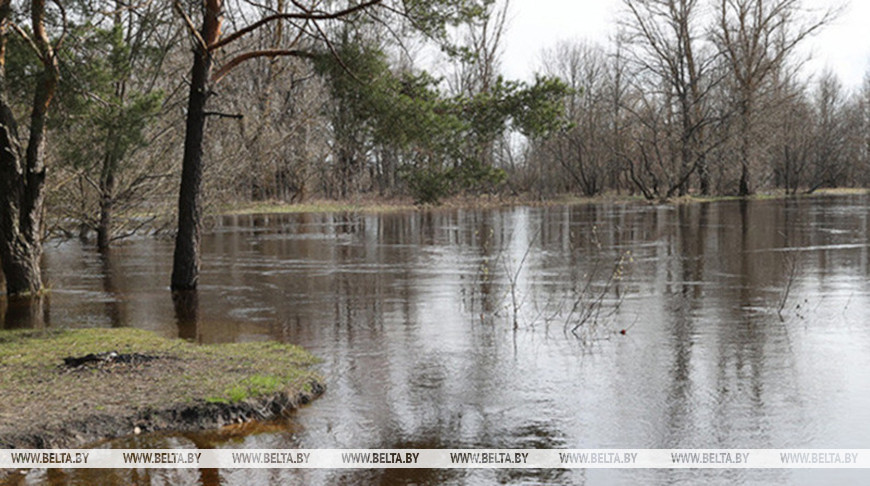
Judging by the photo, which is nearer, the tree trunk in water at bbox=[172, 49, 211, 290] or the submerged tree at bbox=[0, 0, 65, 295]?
the submerged tree at bbox=[0, 0, 65, 295]

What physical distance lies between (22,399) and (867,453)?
24.6 feet

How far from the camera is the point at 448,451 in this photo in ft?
22.9

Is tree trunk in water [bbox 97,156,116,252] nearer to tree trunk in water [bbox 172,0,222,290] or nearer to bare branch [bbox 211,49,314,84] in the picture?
tree trunk in water [bbox 172,0,222,290]

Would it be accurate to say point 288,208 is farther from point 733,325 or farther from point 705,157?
point 733,325

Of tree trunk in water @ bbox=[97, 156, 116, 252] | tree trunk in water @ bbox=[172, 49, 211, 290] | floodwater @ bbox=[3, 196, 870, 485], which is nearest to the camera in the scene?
floodwater @ bbox=[3, 196, 870, 485]

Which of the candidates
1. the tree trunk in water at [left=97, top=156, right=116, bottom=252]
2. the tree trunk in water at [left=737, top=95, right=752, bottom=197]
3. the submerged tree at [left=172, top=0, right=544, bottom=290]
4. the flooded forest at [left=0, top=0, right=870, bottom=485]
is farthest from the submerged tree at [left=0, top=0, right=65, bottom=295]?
the tree trunk in water at [left=737, top=95, right=752, bottom=197]

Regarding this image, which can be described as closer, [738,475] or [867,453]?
[738,475]

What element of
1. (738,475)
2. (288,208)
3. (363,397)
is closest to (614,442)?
(738,475)

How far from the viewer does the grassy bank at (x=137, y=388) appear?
7.04 metres

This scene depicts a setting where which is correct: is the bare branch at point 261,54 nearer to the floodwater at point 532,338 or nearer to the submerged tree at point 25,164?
the submerged tree at point 25,164

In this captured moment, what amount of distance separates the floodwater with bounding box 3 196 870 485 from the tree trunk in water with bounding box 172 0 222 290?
0.82 meters

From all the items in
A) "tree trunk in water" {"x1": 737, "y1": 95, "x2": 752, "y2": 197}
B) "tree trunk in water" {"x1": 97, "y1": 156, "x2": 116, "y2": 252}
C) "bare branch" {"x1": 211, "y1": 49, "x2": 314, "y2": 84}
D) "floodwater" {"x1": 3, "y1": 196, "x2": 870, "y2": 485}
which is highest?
"tree trunk in water" {"x1": 737, "y1": 95, "x2": 752, "y2": 197}

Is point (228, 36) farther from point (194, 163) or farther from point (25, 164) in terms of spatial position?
point (25, 164)

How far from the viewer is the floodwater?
7227mm
